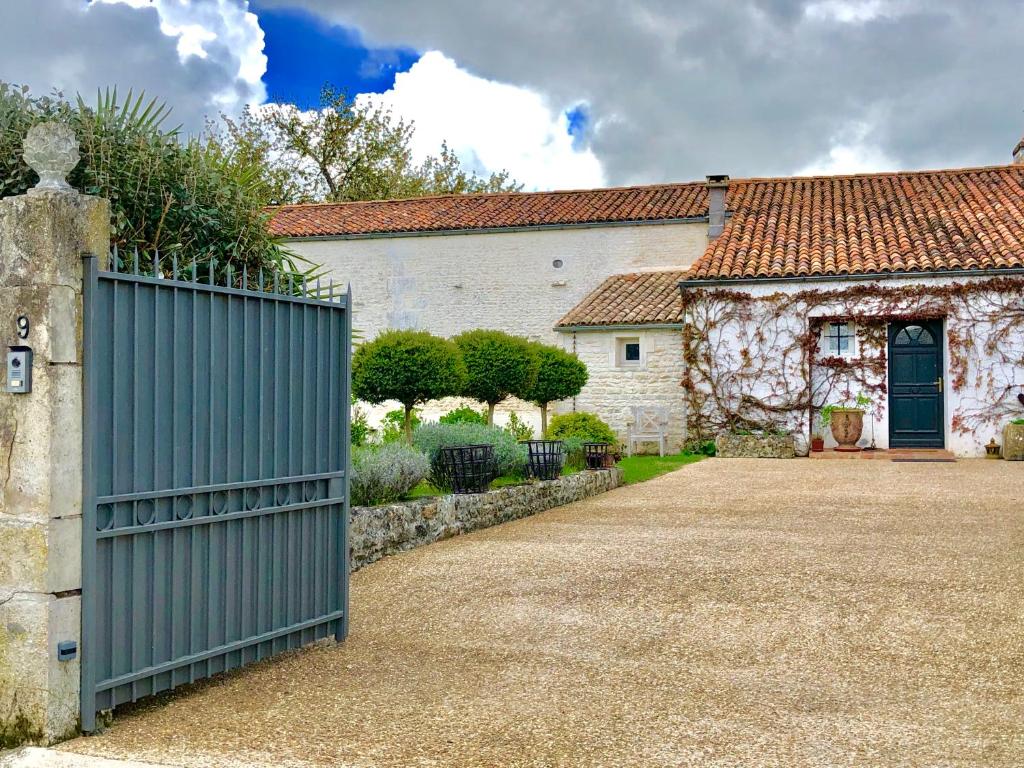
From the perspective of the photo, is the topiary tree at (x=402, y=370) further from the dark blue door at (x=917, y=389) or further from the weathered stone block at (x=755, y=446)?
the dark blue door at (x=917, y=389)

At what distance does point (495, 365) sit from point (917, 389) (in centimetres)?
880

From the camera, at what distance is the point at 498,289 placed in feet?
88.0

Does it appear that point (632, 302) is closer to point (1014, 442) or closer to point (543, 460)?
point (1014, 442)

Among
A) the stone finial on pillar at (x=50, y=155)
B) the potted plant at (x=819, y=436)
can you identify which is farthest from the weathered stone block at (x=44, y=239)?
the potted plant at (x=819, y=436)

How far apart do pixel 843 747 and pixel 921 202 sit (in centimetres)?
2118

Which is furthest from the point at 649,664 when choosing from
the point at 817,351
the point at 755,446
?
the point at 817,351

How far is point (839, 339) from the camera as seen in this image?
20266 millimetres

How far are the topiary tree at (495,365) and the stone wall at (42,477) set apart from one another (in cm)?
1126

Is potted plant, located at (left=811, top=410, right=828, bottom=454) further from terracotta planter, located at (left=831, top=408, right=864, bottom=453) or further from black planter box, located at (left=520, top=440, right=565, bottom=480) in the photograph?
black planter box, located at (left=520, top=440, right=565, bottom=480)

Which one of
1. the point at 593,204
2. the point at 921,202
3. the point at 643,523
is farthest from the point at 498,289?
the point at 643,523

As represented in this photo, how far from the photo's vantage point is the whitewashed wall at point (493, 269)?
85.2 ft

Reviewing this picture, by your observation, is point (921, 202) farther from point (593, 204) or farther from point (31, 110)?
point (31, 110)

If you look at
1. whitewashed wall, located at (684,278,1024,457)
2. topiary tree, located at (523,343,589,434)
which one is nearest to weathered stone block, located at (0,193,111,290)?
topiary tree, located at (523,343,589,434)

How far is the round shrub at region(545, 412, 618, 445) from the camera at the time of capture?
1778 centimetres
